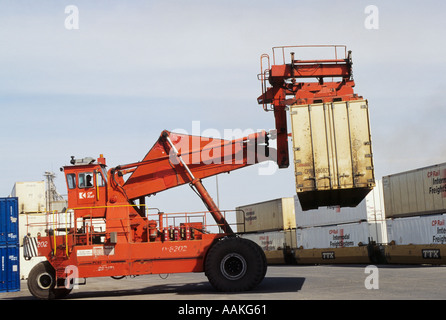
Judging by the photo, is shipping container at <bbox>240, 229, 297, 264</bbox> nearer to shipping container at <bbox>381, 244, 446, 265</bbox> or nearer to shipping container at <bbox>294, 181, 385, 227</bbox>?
shipping container at <bbox>294, 181, 385, 227</bbox>

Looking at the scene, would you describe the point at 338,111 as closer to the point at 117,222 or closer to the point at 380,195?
the point at 117,222

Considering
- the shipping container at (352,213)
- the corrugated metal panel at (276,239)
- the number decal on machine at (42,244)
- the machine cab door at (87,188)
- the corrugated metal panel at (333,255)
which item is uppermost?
the machine cab door at (87,188)

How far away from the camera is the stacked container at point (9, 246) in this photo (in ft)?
73.6

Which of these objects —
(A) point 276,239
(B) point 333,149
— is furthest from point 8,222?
(A) point 276,239

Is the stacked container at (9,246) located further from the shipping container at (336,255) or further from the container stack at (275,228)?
the container stack at (275,228)

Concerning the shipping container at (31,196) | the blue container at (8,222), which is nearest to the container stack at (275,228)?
the shipping container at (31,196)

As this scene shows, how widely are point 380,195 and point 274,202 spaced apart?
11966mm

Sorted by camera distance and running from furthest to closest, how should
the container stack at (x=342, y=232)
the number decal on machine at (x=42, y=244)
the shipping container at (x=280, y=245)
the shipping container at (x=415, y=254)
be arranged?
the shipping container at (x=280, y=245) < the container stack at (x=342, y=232) < the shipping container at (x=415, y=254) < the number decal on machine at (x=42, y=244)

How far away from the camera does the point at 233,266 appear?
16.6 metres

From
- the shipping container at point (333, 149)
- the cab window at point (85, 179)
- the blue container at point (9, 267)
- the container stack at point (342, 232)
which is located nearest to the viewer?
the shipping container at point (333, 149)

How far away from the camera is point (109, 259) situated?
55.6 ft

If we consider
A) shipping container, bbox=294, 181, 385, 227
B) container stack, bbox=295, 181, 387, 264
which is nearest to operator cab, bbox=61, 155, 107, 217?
container stack, bbox=295, 181, 387, 264

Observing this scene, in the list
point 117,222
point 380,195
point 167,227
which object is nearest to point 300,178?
point 167,227
